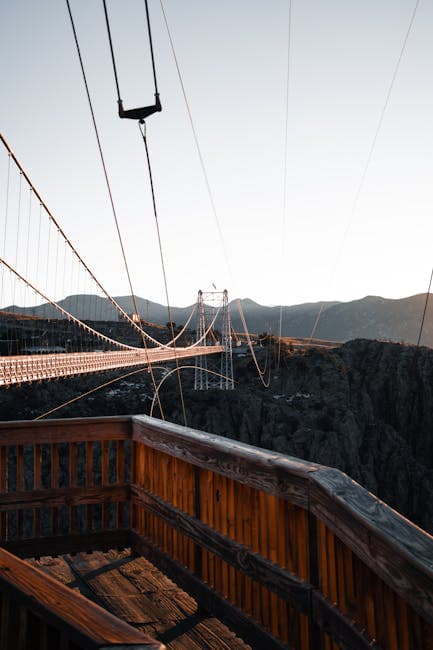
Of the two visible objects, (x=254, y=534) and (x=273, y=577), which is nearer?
(x=273, y=577)

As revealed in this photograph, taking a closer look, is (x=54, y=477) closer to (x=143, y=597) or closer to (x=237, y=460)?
(x=143, y=597)

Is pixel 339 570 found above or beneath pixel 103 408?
above

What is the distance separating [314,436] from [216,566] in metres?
40.9

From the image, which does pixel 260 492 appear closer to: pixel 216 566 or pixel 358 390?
pixel 216 566

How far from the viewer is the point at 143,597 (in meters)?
3.13

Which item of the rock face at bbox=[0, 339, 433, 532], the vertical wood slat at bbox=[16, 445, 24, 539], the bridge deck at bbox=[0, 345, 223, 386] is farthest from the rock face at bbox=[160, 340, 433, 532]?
the vertical wood slat at bbox=[16, 445, 24, 539]

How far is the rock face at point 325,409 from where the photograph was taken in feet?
141

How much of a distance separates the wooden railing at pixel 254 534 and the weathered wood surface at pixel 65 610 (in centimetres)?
88

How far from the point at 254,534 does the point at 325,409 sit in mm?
44799

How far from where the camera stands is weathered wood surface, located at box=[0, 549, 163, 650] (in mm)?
895

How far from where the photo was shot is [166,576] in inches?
132

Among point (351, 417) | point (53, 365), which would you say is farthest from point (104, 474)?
point (351, 417)

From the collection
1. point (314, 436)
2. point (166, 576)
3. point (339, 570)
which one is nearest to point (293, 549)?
point (339, 570)

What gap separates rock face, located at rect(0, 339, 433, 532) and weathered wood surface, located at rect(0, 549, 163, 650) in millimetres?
40576
